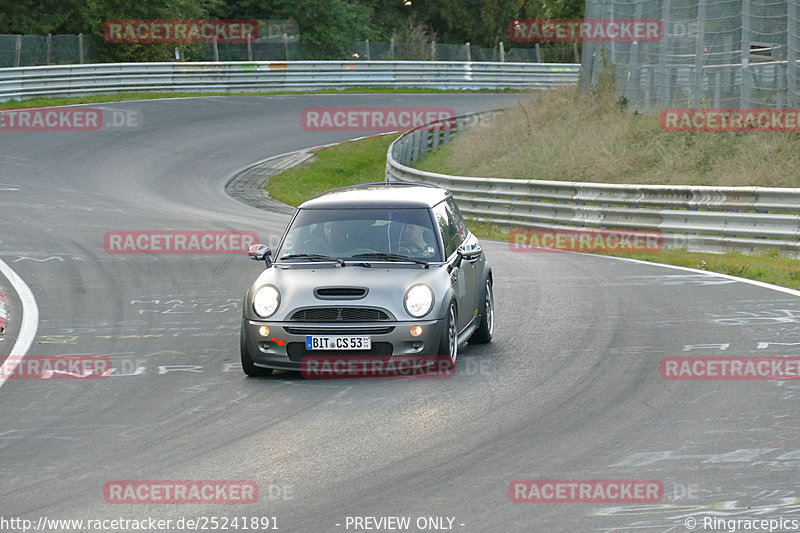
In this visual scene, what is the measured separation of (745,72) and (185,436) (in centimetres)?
1869

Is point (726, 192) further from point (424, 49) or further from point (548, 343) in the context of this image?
point (424, 49)

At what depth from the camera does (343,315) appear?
9734 millimetres

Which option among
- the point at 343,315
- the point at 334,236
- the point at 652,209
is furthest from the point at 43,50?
the point at 343,315

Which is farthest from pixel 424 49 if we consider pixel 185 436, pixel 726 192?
pixel 185 436

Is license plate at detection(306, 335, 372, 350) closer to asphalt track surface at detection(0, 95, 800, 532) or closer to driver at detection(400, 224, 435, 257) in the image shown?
asphalt track surface at detection(0, 95, 800, 532)

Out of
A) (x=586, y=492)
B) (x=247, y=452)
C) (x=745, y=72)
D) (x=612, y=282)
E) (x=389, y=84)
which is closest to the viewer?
(x=586, y=492)

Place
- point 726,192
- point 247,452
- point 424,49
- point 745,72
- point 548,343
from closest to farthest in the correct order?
point 247,452 < point 548,343 < point 726,192 < point 745,72 < point 424,49

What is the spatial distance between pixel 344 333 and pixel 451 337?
1.02m

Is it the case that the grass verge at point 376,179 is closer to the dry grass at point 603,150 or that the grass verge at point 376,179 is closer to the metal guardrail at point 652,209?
the metal guardrail at point 652,209

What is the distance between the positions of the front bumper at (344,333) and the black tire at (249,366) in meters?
0.08

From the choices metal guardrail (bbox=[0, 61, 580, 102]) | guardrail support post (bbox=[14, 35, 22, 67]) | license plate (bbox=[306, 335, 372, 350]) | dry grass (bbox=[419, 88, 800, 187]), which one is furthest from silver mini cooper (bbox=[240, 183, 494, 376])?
guardrail support post (bbox=[14, 35, 22, 67])

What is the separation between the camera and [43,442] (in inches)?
311

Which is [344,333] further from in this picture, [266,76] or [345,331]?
[266,76]

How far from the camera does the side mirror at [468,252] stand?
10852 millimetres
